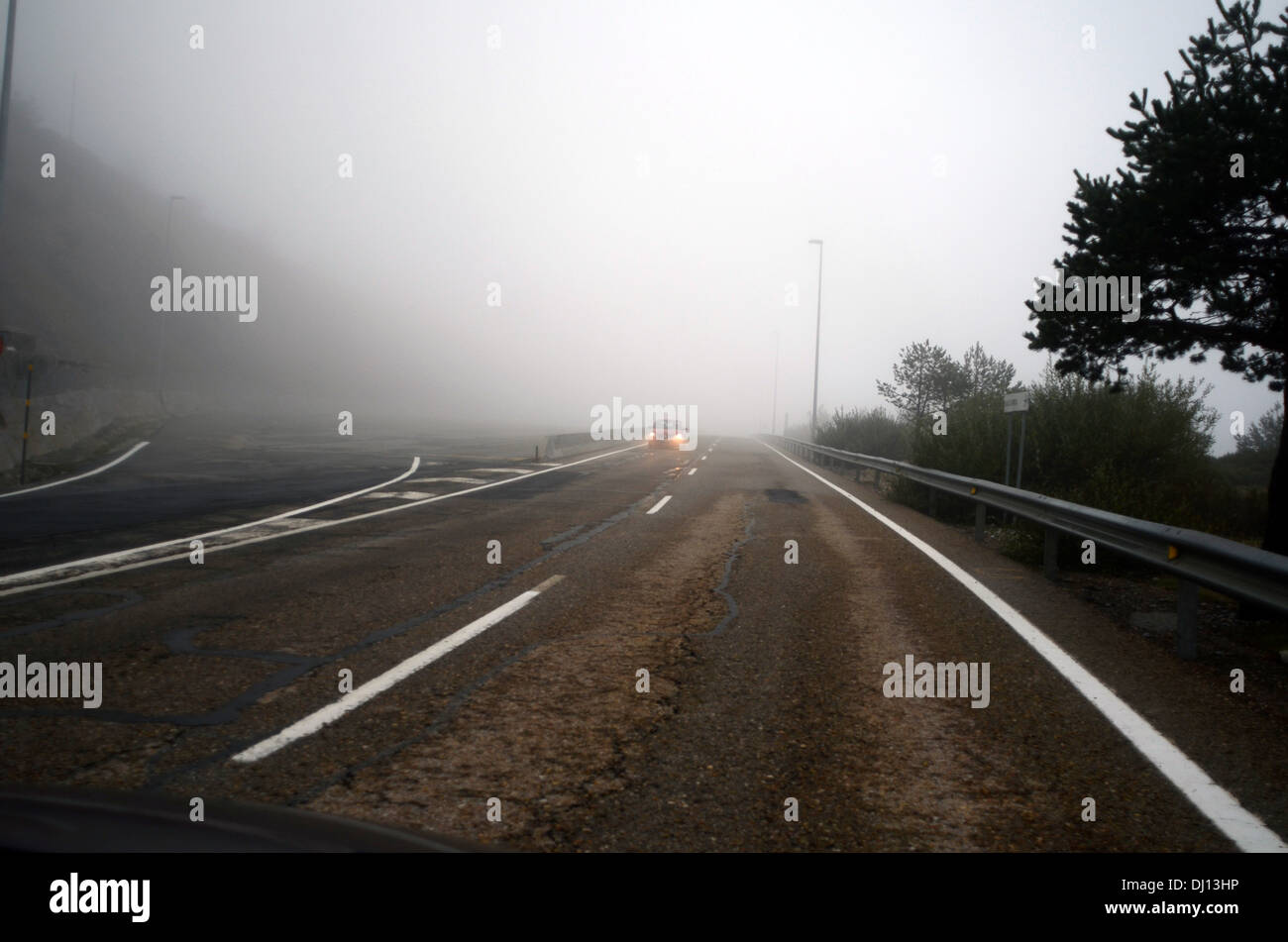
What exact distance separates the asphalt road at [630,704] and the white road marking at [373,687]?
2 cm

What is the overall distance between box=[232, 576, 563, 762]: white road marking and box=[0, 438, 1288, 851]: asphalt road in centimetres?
2

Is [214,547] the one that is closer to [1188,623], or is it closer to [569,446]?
[1188,623]

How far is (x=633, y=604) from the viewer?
6828mm

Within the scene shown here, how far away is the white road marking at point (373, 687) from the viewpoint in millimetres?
3662

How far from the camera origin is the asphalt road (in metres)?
3.14

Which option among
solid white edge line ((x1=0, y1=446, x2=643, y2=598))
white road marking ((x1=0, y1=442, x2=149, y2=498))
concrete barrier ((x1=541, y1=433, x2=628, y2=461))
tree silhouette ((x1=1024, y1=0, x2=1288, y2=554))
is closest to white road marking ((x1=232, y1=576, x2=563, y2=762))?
solid white edge line ((x1=0, y1=446, x2=643, y2=598))

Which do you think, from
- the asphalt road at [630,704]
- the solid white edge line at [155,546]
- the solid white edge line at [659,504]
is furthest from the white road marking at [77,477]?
the solid white edge line at [659,504]

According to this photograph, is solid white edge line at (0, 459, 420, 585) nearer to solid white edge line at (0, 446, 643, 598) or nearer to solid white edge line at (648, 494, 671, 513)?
solid white edge line at (0, 446, 643, 598)

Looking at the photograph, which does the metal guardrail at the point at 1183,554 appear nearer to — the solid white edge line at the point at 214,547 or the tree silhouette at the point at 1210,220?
the tree silhouette at the point at 1210,220

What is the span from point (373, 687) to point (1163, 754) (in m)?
4.11

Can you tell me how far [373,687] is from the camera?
450cm
